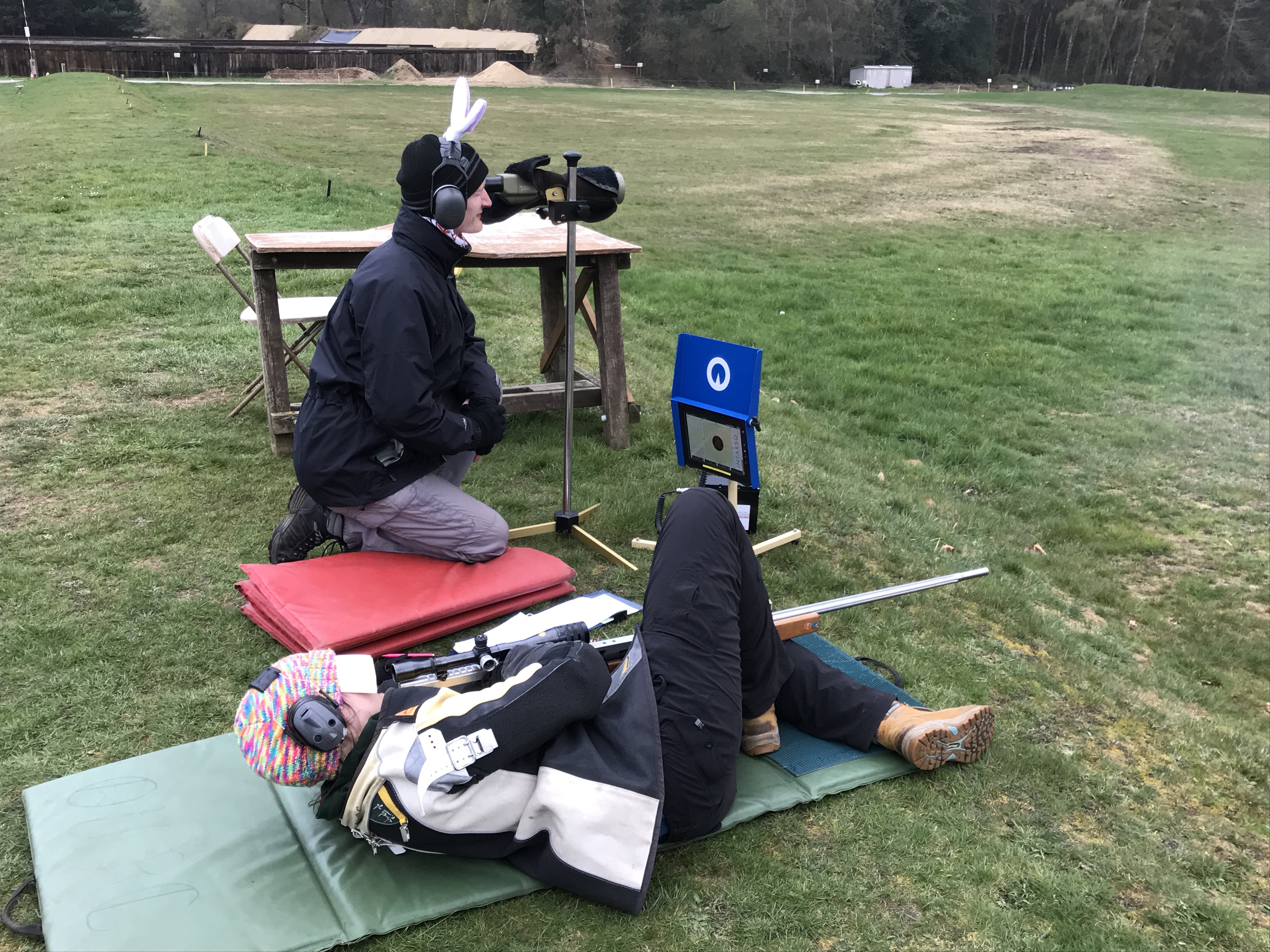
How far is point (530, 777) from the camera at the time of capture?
2.39 meters

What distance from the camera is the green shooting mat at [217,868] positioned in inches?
94.1

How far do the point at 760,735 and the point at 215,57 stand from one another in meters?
53.3

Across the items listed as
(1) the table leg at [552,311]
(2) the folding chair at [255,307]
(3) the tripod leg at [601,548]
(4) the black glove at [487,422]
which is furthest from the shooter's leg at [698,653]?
(1) the table leg at [552,311]

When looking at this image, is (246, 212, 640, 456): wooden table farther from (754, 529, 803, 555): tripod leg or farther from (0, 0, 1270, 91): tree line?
(0, 0, 1270, 91): tree line

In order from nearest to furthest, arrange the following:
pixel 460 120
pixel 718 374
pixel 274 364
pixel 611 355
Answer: pixel 460 120
pixel 718 374
pixel 274 364
pixel 611 355

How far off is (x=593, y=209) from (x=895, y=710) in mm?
2477

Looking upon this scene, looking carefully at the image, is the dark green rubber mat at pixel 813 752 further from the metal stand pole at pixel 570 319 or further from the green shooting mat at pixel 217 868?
the metal stand pole at pixel 570 319

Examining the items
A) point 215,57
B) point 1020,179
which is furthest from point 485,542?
point 215,57

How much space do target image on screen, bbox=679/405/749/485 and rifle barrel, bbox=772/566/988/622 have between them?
2.23 ft

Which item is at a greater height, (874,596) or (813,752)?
(874,596)

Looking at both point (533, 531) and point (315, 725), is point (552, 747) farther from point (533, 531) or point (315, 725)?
point (533, 531)

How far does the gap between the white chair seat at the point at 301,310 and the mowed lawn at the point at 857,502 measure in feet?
2.17

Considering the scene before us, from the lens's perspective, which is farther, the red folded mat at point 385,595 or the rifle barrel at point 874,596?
the rifle barrel at point 874,596

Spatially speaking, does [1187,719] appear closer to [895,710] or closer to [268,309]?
[895,710]
